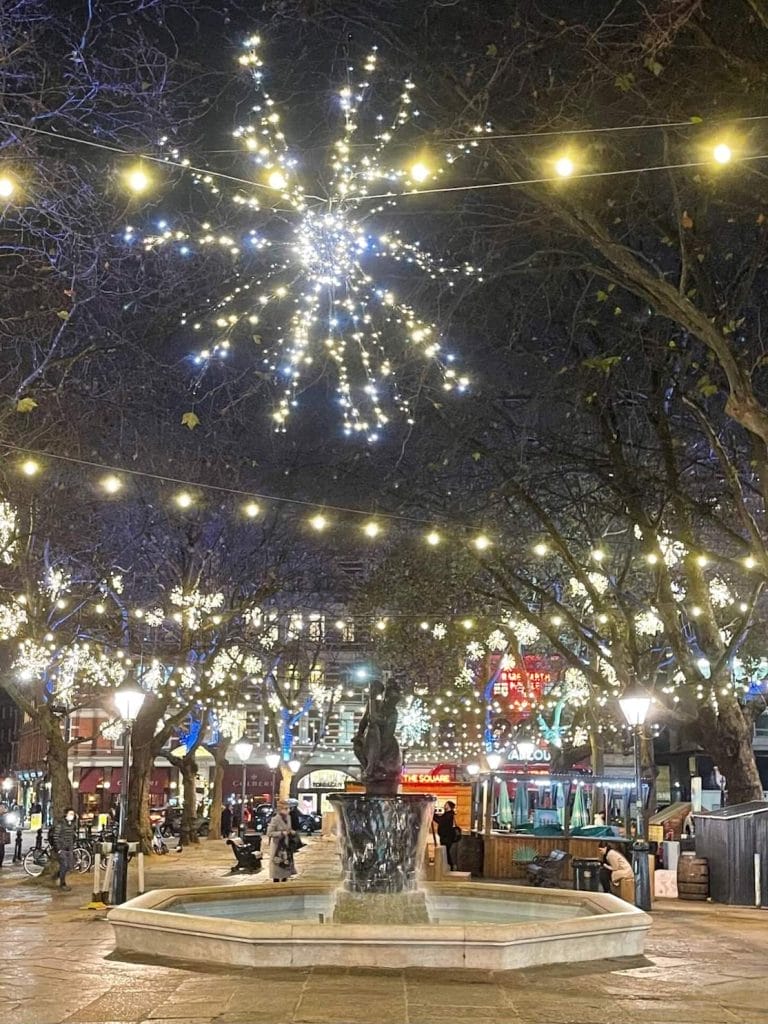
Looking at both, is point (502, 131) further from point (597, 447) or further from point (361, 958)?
point (597, 447)

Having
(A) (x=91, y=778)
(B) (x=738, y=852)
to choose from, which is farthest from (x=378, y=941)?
(A) (x=91, y=778)

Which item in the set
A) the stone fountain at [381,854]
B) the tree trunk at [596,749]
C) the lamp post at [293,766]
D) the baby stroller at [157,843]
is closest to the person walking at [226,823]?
the lamp post at [293,766]

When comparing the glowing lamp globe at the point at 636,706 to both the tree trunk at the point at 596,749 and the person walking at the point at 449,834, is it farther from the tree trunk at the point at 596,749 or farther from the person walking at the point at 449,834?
the tree trunk at the point at 596,749

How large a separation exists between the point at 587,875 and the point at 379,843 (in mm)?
6569

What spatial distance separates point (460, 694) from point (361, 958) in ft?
119

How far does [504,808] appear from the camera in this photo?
25.9m

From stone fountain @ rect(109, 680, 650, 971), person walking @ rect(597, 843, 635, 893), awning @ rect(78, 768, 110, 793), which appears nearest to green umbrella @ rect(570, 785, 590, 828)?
person walking @ rect(597, 843, 635, 893)

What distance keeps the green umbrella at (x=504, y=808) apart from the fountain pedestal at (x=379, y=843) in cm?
1244

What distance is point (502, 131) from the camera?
38.4 feet

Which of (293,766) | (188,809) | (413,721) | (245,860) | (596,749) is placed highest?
(413,721)

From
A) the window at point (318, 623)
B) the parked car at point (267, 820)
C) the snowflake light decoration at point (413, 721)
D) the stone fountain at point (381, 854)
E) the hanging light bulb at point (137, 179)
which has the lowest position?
the parked car at point (267, 820)

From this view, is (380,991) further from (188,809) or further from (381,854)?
(188,809)

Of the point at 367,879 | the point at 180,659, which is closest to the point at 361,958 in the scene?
the point at 367,879

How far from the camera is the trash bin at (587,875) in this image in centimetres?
1811
